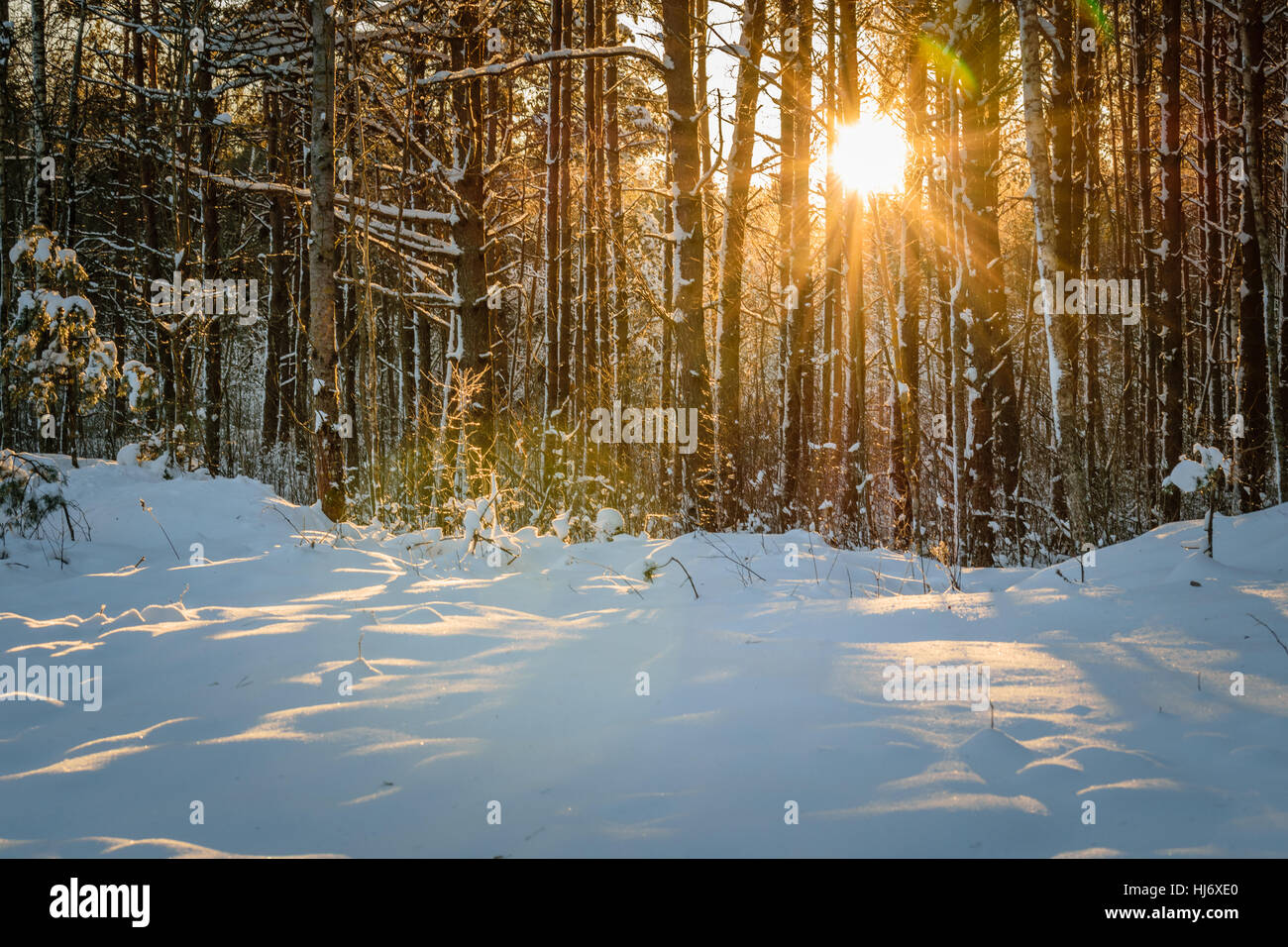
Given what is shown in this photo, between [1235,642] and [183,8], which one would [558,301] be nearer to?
[183,8]

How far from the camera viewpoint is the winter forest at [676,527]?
1.95 m

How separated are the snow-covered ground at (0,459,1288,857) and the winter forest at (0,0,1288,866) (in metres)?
0.02

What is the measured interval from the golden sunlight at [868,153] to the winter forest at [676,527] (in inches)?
2.4

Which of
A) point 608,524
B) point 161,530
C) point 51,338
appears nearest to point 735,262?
point 608,524

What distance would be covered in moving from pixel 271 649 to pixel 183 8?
11.8m

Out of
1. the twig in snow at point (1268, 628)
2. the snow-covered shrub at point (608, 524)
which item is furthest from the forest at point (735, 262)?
the twig in snow at point (1268, 628)

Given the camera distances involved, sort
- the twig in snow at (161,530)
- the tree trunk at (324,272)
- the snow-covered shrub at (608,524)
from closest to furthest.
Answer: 1. the twig in snow at (161,530)
2. the snow-covered shrub at (608,524)
3. the tree trunk at (324,272)

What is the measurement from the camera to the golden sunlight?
838 cm

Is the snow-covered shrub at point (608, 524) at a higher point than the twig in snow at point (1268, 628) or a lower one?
higher

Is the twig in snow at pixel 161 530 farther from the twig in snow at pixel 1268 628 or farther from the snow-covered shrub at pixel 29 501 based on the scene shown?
the twig in snow at pixel 1268 628

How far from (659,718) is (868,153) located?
26.4 ft

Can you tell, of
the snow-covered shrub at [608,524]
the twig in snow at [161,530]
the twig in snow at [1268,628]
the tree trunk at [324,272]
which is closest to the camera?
the twig in snow at [1268,628]
